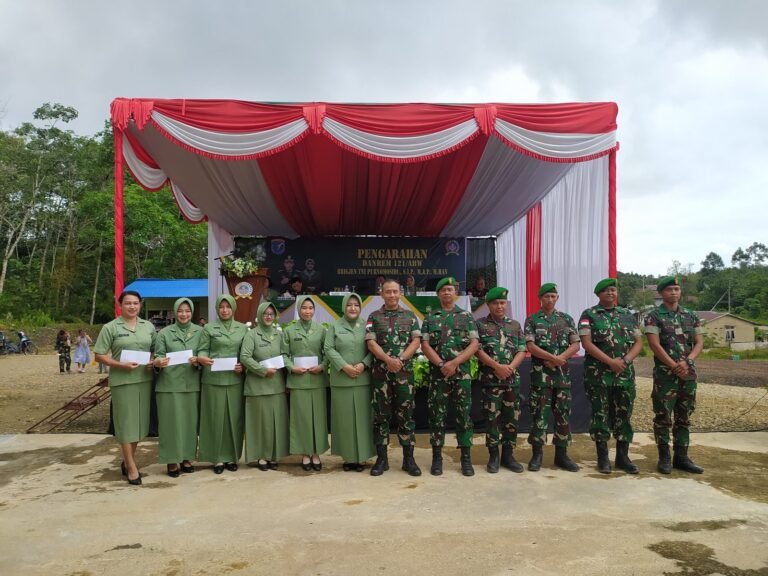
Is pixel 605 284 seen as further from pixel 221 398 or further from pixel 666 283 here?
pixel 221 398

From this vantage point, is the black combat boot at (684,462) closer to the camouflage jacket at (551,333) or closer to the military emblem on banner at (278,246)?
the camouflage jacket at (551,333)

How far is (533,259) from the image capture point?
729 centimetres

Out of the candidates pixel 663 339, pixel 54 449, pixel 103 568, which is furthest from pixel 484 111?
pixel 54 449

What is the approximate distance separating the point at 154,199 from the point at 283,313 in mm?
15311

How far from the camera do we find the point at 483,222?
856cm

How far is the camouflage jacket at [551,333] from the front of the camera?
3.81 meters

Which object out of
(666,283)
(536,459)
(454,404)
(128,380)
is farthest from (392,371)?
(666,283)

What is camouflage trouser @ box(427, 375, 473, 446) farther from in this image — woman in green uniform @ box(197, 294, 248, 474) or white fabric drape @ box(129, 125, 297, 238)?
white fabric drape @ box(129, 125, 297, 238)

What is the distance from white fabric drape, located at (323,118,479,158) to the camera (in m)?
4.83

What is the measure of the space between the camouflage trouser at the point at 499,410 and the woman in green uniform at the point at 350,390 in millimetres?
877

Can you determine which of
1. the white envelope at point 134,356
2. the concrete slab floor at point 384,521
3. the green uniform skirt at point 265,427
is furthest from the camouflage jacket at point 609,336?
the white envelope at point 134,356

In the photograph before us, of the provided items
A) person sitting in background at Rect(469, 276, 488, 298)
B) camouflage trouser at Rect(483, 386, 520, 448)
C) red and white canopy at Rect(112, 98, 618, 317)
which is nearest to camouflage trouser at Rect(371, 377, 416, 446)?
camouflage trouser at Rect(483, 386, 520, 448)

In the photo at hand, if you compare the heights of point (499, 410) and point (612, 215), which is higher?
point (612, 215)

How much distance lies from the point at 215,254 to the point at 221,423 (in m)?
5.31
